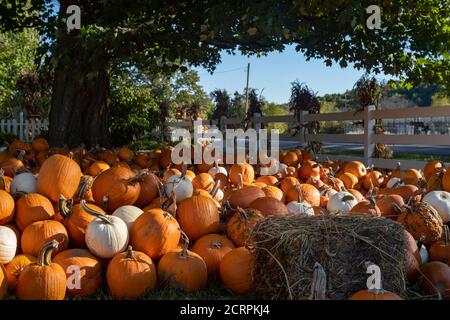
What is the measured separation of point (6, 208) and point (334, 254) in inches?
91.2

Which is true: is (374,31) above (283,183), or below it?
above

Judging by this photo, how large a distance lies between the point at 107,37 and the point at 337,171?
3800 millimetres

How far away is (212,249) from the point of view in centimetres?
335

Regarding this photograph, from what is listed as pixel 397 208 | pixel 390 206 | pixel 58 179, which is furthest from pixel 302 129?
pixel 58 179

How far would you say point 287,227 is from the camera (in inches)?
107

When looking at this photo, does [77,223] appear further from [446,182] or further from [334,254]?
[446,182]

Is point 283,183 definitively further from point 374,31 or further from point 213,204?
point 374,31

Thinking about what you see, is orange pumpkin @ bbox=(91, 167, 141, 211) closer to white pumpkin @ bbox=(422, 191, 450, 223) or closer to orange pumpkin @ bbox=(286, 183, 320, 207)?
orange pumpkin @ bbox=(286, 183, 320, 207)

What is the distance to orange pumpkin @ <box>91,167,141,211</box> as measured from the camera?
3.87 metres

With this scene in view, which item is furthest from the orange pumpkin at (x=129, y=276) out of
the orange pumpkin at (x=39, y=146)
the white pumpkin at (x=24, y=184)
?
the orange pumpkin at (x=39, y=146)

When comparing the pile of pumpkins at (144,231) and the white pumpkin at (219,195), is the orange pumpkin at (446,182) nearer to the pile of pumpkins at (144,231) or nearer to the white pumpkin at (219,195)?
the pile of pumpkins at (144,231)

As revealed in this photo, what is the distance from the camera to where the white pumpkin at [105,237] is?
307 centimetres

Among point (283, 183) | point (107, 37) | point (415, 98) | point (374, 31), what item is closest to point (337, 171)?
point (283, 183)

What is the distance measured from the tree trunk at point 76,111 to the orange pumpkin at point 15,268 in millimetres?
7361
